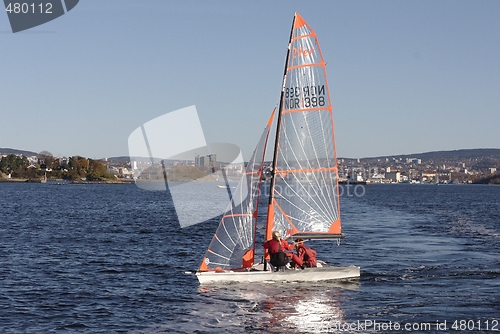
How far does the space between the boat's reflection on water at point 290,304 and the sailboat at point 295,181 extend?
67cm

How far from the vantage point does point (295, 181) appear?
23375 mm

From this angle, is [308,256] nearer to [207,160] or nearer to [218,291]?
[218,291]

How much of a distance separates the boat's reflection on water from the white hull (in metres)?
0.20

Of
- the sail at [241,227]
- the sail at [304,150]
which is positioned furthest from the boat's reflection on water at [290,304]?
the sail at [304,150]

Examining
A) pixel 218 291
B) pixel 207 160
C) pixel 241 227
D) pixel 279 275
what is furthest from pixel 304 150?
pixel 207 160

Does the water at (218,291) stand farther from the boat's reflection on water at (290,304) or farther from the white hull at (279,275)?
the white hull at (279,275)

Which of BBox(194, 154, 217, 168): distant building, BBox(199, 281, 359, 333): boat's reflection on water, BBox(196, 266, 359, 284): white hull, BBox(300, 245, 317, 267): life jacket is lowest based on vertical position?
BBox(199, 281, 359, 333): boat's reflection on water

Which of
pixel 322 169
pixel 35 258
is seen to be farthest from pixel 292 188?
pixel 35 258

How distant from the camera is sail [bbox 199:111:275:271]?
22.1 metres

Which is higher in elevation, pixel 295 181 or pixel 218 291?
pixel 295 181

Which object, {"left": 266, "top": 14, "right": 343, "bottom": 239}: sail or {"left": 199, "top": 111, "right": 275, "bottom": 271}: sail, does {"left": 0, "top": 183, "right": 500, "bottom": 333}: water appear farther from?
{"left": 266, "top": 14, "right": 343, "bottom": 239}: sail

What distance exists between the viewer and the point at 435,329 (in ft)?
55.1

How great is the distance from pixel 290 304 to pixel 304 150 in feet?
21.0

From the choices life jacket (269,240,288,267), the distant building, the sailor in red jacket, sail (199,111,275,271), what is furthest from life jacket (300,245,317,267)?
the distant building
